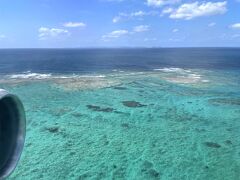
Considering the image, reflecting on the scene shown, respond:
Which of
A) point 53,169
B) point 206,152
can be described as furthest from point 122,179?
point 206,152

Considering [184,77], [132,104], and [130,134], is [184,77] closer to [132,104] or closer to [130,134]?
[132,104]

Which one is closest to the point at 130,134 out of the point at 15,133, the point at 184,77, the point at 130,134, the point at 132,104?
the point at 130,134

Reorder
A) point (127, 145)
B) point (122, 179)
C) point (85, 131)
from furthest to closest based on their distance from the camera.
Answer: point (85, 131) < point (127, 145) < point (122, 179)

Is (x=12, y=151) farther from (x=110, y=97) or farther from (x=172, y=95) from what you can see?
(x=172, y=95)

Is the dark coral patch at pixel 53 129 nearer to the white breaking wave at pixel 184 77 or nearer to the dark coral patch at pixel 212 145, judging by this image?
the dark coral patch at pixel 212 145

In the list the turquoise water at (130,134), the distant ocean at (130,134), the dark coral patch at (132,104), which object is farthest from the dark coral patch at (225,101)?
the dark coral patch at (132,104)
